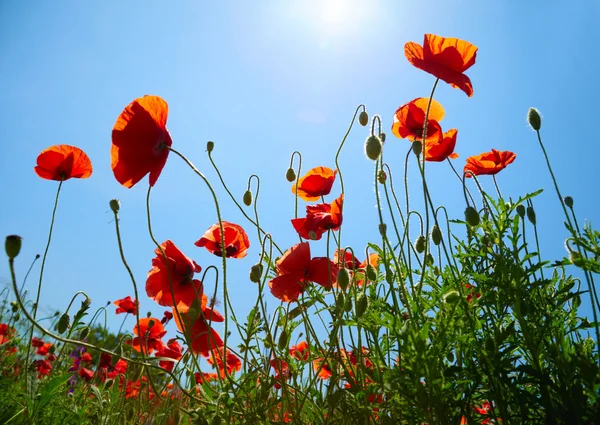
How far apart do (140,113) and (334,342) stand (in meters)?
1.26

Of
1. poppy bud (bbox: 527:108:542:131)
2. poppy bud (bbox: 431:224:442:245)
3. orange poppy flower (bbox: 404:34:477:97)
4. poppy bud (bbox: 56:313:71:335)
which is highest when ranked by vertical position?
orange poppy flower (bbox: 404:34:477:97)

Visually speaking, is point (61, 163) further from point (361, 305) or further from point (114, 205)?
point (361, 305)

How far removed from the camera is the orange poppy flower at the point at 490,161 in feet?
7.89

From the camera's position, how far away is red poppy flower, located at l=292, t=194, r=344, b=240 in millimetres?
2135

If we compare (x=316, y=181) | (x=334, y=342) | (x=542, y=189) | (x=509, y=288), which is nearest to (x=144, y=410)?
(x=334, y=342)

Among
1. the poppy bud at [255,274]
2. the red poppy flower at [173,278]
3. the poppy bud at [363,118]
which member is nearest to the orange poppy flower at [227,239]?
the red poppy flower at [173,278]

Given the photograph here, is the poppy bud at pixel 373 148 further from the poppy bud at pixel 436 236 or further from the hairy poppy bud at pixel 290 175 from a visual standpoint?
the hairy poppy bud at pixel 290 175

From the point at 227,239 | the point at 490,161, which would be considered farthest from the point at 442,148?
the point at 227,239

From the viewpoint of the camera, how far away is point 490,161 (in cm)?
240

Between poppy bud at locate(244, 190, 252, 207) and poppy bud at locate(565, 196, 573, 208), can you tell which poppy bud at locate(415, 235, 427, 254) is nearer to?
poppy bud at locate(565, 196, 573, 208)

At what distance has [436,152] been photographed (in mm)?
2238

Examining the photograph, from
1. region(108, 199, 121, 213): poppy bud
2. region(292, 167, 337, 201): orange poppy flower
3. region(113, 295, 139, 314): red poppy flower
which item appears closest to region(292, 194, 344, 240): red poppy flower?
region(292, 167, 337, 201): orange poppy flower

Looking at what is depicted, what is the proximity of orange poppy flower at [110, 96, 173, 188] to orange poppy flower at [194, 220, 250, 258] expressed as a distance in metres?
0.72

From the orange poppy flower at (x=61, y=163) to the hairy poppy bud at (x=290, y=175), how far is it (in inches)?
52.6
